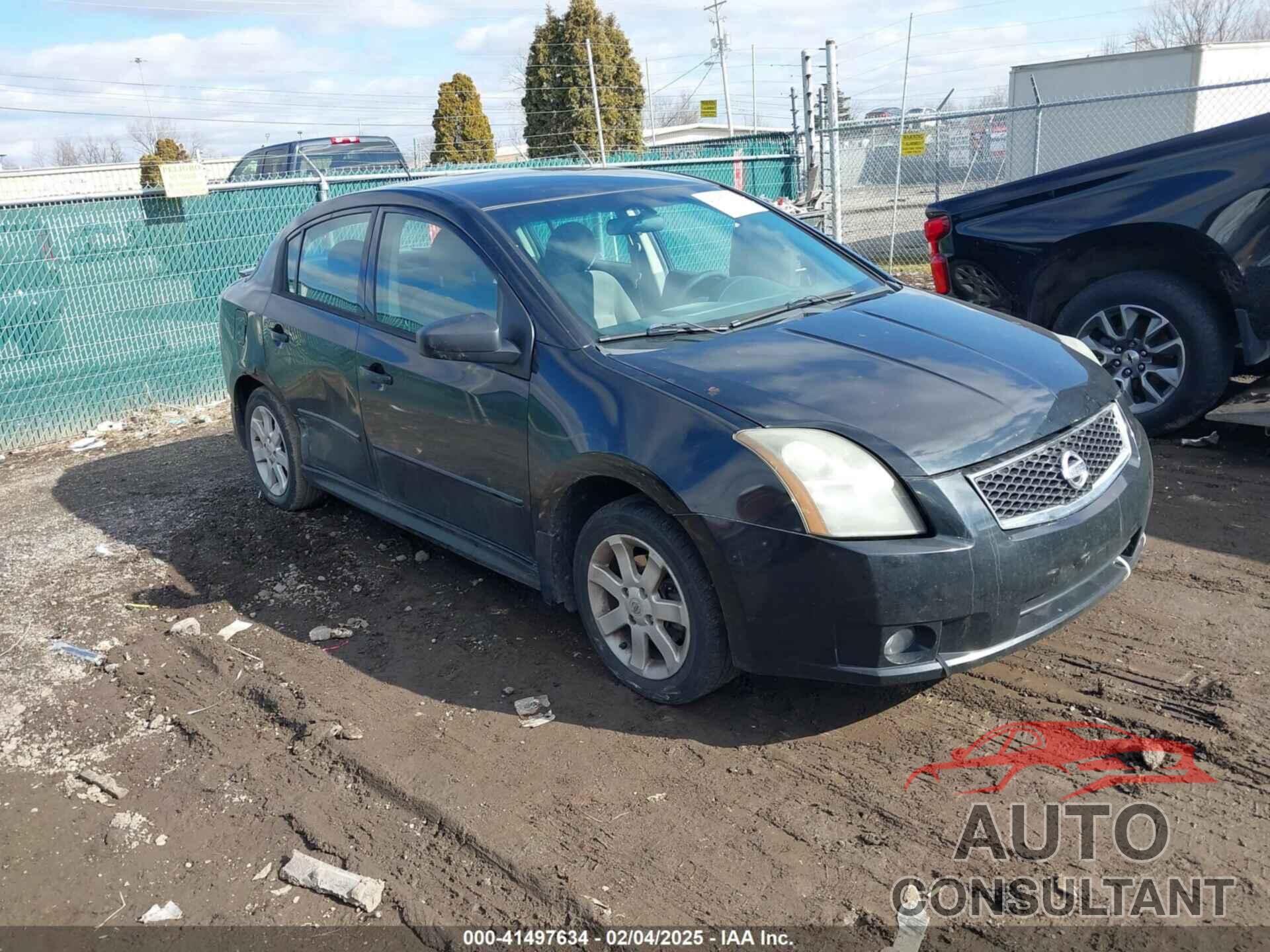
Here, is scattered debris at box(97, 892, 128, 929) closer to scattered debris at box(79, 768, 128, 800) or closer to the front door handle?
scattered debris at box(79, 768, 128, 800)

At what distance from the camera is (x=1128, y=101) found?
16.8 m

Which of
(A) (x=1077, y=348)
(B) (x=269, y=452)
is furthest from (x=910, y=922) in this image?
(B) (x=269, y=452)

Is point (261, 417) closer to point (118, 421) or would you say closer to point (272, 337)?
point (272, 337)

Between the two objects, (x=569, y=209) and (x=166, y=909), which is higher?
(x=569, y=209)

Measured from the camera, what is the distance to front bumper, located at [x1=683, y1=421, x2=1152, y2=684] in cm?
305

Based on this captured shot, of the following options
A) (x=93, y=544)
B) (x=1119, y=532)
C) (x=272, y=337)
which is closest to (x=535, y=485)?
(x=1119, y=532)

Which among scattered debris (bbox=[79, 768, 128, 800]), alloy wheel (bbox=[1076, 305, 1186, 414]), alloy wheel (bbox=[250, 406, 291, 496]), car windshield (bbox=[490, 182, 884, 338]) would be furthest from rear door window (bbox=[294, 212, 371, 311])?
alloy wheel (bbox=[1076, 305, 1186, 414])

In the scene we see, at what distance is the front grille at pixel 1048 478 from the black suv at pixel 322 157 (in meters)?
11.1

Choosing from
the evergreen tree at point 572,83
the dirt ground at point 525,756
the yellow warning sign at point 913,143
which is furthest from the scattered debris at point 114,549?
the evergreen tree at point 572,83

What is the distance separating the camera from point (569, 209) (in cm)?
441

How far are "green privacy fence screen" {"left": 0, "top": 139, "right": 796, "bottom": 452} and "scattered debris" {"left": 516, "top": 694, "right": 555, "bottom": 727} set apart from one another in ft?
17.5

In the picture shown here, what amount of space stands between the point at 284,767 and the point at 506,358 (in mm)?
1643

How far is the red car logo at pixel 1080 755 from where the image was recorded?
3.11 metres

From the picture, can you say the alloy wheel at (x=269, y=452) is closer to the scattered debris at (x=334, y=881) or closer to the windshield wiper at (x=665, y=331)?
the windshield wiper at (x=665, y=331)
